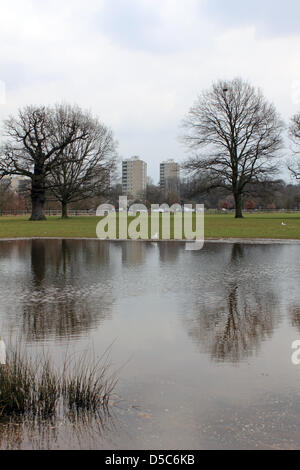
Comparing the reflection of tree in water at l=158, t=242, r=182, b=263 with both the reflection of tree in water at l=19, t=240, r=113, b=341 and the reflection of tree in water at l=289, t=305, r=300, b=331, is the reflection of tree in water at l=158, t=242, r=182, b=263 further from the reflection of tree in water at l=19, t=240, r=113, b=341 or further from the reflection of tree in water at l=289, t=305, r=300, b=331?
the reflection of tree in water at l=289, t=305, r=300, b=331

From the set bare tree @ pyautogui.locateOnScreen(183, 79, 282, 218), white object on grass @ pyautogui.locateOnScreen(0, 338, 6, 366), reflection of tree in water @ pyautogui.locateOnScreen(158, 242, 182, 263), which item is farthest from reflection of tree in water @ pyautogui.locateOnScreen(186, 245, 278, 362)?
bare tree @ pyautogui.locateOnScreen(183, 79, 282, 218)

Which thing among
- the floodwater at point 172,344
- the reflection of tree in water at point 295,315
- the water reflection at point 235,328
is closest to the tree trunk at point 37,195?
the floodwater at point 172,344

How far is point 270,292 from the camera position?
35.9 feet

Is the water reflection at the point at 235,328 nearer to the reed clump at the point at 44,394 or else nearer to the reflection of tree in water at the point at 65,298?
the reflection of tree in water at the point at 65,298

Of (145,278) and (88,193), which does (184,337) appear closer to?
(145,278)

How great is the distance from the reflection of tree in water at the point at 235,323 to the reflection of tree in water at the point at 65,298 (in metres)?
1.97

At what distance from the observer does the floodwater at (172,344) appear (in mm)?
4199

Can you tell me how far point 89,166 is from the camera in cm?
6094

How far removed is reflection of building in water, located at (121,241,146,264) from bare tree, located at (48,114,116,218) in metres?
36.8

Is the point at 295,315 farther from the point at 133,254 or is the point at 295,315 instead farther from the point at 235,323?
the point at 133,254

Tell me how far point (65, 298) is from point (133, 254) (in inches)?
384
